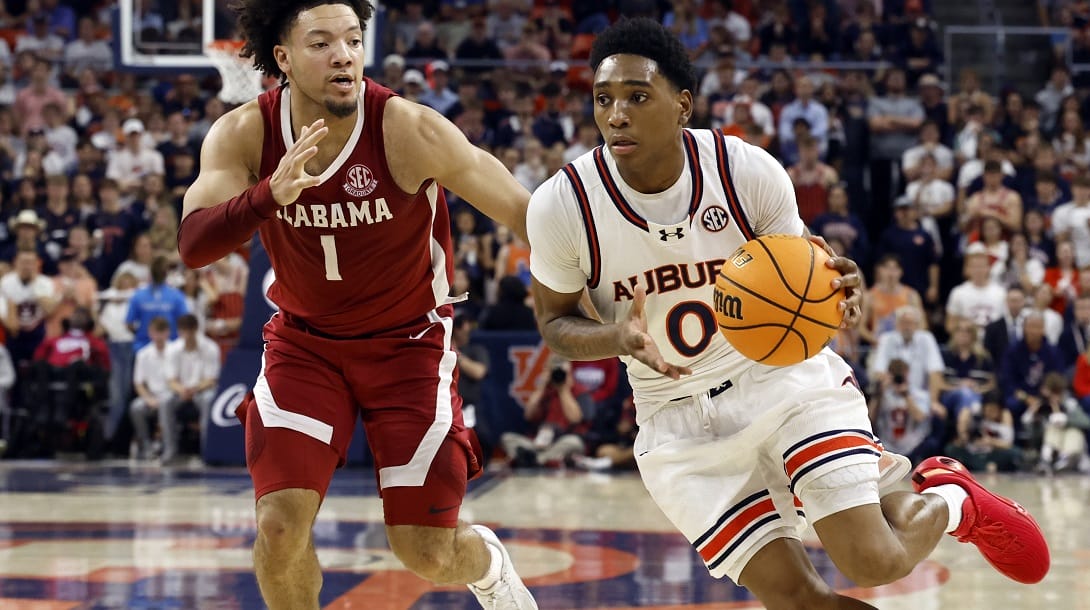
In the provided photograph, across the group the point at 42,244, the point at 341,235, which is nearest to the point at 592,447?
the point at 42,244

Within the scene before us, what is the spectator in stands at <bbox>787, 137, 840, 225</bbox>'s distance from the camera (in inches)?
Answer: 564

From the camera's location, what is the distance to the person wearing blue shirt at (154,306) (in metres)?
13.3

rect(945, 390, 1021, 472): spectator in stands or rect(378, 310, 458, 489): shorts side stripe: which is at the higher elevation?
rect(378, 310, 458, 489): shorts side stripe

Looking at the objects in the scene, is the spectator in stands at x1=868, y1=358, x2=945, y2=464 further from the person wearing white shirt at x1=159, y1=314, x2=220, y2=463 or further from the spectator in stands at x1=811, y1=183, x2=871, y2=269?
the person wearing white shirt at x1=159, y1=314, x2=220, y2=463

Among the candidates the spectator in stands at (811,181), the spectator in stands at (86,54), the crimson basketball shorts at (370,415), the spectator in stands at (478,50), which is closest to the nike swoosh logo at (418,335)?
the crimson basketball shorts at (370,415)

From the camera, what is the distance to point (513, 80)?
17000 millimetres

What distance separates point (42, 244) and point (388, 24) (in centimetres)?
601

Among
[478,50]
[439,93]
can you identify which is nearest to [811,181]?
[439,93]

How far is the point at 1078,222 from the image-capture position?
538 inches

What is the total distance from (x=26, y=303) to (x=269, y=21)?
31.7 ft

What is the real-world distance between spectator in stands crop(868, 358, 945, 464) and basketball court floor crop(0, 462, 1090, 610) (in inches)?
30.0

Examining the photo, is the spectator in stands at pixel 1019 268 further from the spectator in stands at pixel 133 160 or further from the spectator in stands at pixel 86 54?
the spectator in stands at pixel 86 54

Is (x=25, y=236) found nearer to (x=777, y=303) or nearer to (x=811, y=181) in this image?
(x=811, y=181)

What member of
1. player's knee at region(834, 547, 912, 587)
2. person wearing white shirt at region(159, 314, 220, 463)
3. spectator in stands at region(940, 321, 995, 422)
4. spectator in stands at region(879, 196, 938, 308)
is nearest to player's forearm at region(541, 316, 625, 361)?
player's knee at region(834, 547, 912, 587)
